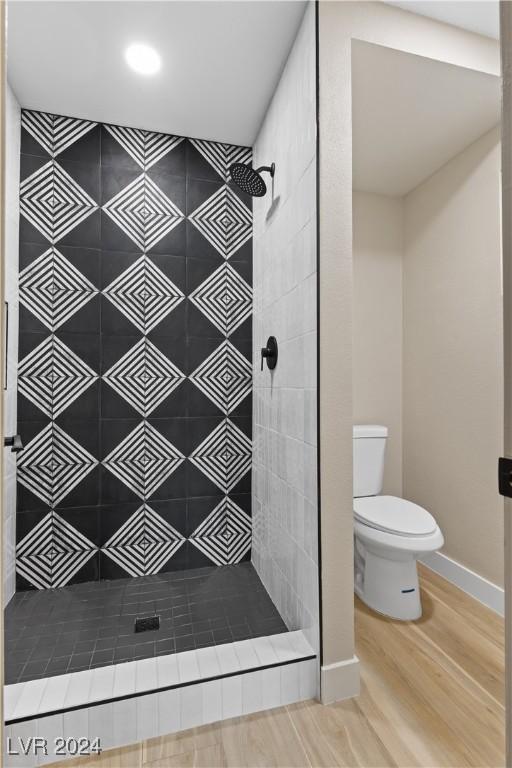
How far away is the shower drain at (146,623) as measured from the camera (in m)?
1.76

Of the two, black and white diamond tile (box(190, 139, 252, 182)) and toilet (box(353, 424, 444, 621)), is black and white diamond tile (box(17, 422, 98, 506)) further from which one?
black and white diamond tile (box(190, 139, 252, 182))

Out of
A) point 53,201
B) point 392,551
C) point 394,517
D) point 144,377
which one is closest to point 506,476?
point 392,551

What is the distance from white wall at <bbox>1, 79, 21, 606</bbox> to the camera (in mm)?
1948

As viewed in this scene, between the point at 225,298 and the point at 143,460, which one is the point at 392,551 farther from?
the point at 225,298

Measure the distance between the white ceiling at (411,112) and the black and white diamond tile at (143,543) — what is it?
2.29 m

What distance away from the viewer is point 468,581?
218cm

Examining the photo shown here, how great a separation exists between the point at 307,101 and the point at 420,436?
193cm

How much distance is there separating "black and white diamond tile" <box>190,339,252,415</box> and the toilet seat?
892mm

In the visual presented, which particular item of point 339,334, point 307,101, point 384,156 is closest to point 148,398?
point 339,334

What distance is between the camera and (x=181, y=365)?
2.35 meters

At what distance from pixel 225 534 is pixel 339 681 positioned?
105 centimetres

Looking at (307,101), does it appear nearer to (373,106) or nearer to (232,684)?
(373,106)

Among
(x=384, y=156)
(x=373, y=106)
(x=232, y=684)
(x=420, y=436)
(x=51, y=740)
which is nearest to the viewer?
(x=51, y=740)

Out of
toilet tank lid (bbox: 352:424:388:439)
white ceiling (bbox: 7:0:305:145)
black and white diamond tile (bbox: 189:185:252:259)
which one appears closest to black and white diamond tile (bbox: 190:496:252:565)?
toilet tank lid (bbox: 352:424:388:439)
